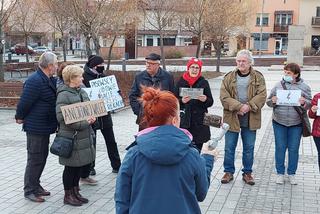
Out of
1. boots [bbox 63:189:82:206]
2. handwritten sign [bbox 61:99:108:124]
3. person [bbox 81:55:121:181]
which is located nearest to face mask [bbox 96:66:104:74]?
person [bbox 81:55:121:181]

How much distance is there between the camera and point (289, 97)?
654 centimetres

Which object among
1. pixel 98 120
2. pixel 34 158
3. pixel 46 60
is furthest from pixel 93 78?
pixel 34 158

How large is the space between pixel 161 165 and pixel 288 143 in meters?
4.39

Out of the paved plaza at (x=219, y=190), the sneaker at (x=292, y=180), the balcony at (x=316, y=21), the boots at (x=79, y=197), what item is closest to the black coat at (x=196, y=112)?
the paved plaza at (x=219, y=190)

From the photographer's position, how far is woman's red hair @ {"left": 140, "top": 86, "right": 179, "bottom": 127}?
9.25 ft

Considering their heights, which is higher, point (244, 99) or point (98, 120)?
point (244, 99)

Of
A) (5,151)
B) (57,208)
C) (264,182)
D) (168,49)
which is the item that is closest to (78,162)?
(57,208)

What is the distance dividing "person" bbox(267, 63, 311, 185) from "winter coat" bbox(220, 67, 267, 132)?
0.86 ft

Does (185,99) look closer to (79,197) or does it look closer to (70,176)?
(70,176)

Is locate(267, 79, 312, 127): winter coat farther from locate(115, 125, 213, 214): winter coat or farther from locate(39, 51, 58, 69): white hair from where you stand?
locate(115, 125, 213, 214): winter coat

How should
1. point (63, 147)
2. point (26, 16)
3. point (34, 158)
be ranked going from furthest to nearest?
point (26, 16) → point (34, 158) → point (63, 147)

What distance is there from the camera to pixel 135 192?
2896 millimetres

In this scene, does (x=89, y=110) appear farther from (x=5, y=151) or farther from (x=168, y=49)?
(x=168, y=49)

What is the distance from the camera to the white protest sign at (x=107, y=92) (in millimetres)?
6910
